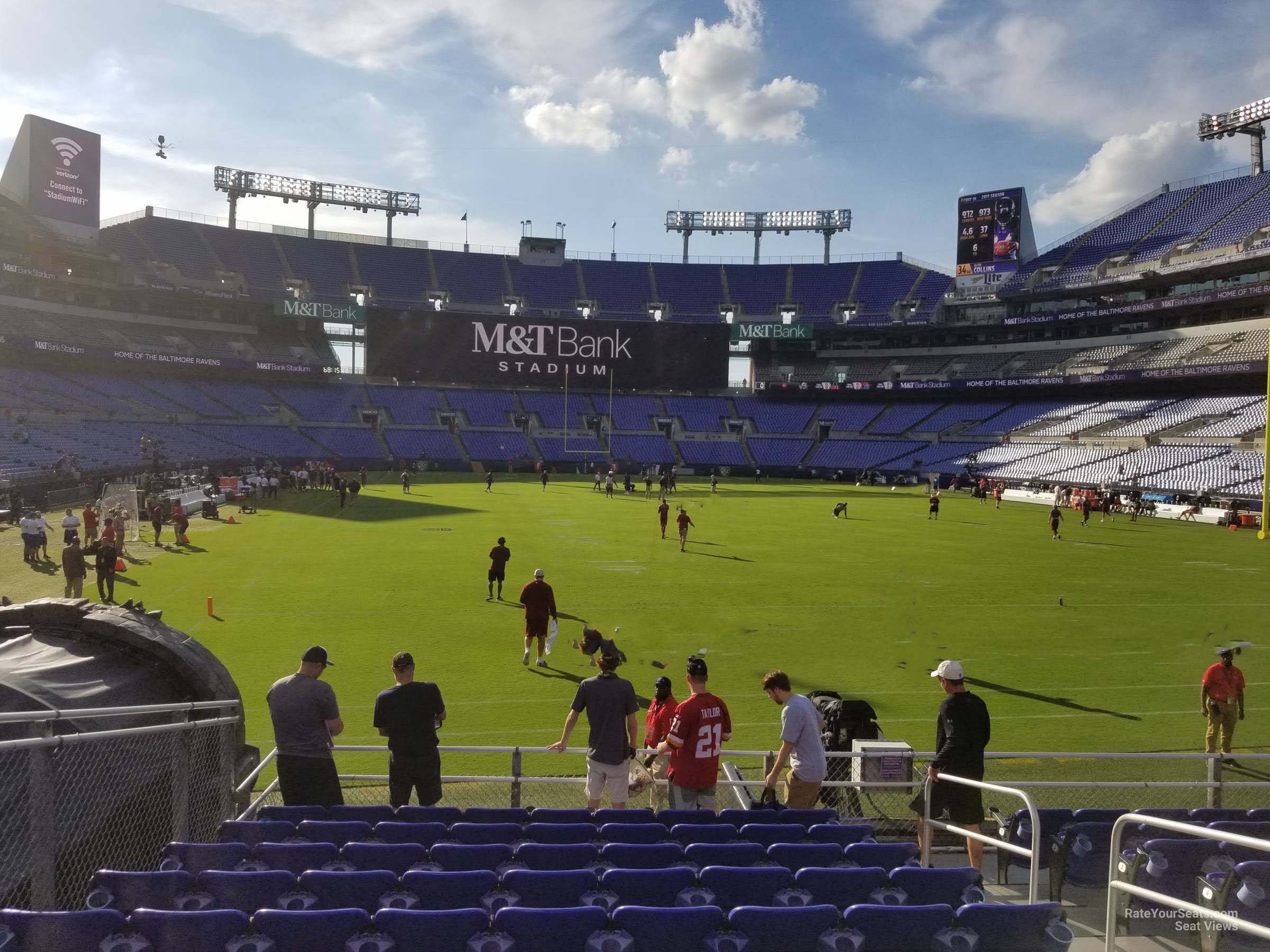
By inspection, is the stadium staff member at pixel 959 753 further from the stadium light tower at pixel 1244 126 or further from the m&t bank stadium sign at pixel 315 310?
the stadium light tower at pixel 1244 126

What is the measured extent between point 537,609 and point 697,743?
6859 mm

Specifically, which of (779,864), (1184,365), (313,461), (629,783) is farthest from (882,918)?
(1184,365)

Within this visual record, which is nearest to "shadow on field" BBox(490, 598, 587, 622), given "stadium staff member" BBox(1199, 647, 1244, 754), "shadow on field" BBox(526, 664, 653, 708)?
"shadow on field" BBox(526, 664, 653, 708)

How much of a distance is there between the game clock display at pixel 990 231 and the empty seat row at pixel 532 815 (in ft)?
243

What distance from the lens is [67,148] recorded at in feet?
186

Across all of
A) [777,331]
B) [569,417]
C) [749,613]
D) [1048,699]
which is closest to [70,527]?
[749,613]

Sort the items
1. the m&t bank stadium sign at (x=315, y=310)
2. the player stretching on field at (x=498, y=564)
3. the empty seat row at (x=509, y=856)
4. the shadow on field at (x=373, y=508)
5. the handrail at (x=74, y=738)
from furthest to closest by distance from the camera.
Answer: the m&t bank stadium sign at (x=315, y=310) → the shadow on field at (x=373, y=508) → the player stretching on field at (x=498, y=564) → the empty seat row at (x=509, y=856) → the handrail at (x=74, y=738)

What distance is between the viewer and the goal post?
24.6 meters

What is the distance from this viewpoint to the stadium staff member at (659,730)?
710cm

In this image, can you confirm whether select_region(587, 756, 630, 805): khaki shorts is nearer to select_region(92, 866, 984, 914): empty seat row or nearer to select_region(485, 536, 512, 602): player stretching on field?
select_region(92, 866, 984, 914): empty seat row

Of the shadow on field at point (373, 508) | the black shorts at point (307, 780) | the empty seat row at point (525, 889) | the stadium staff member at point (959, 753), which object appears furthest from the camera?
the shadow on field at point (373, 508)

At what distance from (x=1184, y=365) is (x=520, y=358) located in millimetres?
49312

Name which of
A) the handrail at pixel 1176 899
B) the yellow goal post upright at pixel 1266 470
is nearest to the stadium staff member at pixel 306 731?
the handrail at pixel 1176 899

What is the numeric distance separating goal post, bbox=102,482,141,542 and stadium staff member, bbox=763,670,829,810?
23.3m
